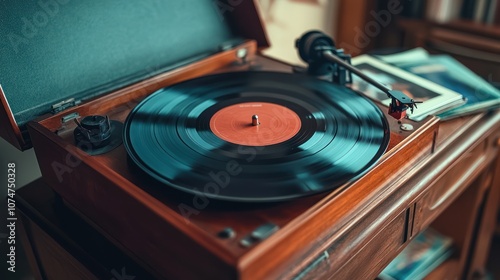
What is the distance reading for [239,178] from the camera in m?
0.75

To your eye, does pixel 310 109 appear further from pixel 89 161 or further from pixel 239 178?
pixel 89 161

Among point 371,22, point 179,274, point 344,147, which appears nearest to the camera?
point 179,274

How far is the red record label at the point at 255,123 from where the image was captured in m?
0.88

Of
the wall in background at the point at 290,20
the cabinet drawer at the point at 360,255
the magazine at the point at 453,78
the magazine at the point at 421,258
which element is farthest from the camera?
the wall in background at the point at 290,20

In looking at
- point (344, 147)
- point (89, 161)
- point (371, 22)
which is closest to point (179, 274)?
point (89, 161)

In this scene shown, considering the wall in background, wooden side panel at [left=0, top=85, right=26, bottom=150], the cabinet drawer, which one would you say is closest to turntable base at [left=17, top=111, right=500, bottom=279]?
the cabinet drawer

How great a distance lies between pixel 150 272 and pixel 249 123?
32 cm

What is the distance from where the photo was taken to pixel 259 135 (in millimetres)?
893

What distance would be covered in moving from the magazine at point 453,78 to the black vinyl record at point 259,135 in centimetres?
29

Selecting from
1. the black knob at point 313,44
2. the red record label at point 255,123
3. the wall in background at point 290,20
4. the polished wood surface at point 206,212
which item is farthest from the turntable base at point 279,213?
the wall in background at point 290,20

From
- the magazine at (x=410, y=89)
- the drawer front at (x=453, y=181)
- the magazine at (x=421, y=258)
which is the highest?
the magazine at (x=410, y=89)

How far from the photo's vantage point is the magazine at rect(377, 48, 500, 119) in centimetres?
113

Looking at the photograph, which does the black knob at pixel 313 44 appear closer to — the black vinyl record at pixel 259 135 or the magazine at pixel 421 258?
the black vinyl record at pixel 259 135

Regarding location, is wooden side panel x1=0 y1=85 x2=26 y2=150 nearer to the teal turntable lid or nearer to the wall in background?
the teal turntable lid
